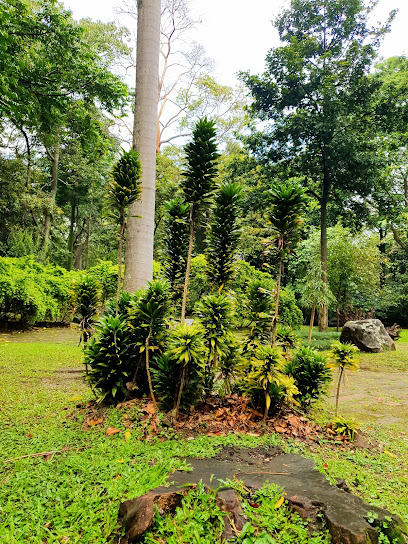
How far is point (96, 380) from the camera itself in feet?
10.7

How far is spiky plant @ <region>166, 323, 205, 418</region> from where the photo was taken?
9.47 ft

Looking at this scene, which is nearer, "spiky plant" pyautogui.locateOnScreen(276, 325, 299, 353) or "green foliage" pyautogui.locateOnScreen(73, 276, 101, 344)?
"green foliage" pyautogui.locateOnScreen(73, 276, 101, 344)

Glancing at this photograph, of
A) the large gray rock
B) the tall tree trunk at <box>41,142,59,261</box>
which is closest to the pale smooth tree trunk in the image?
the large gray rock

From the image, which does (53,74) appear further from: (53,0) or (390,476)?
(390,476)

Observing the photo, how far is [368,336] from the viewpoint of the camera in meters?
10.1

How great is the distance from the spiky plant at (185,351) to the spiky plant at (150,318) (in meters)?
0.24

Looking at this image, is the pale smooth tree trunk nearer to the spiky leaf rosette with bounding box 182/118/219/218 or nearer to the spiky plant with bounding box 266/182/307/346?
the spiky leaf rosette with bounding box 182/118/219/218

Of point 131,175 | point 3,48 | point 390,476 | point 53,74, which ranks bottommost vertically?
point 390,476

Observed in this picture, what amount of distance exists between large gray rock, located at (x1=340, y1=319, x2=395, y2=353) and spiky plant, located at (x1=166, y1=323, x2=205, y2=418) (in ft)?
27.2

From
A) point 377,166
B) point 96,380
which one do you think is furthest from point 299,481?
point 377,166

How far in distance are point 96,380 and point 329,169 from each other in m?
12.2

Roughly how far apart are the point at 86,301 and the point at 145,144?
7.71 feet

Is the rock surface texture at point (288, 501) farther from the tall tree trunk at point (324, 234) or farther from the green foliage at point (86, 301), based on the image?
the tall tree trunk at point (324, 234)

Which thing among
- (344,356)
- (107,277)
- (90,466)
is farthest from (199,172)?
(107,277)
